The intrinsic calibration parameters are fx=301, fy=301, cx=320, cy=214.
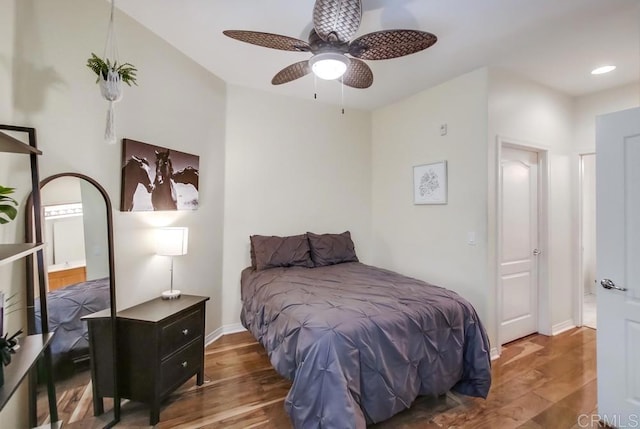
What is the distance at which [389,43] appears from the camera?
1824 millimetres

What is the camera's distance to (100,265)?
1.94 m

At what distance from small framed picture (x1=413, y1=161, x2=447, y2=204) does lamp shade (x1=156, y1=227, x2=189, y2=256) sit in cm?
256

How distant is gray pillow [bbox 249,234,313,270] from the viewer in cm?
327

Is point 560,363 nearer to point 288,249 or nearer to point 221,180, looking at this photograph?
point 288,249

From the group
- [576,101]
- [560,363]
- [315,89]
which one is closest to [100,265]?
[315,89]

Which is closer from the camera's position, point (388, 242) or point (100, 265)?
point (100, 265)

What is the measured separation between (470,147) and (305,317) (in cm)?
232

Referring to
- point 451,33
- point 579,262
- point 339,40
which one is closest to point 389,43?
point 339,40

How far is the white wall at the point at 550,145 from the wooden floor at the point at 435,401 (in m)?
0.69

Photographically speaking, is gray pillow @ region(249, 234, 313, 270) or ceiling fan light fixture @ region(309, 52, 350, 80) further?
gray pillow @ region(249, 234, 313, 270)

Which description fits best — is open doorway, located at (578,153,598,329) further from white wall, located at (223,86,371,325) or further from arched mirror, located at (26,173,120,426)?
arched mirror, located at (26,173,120,426)

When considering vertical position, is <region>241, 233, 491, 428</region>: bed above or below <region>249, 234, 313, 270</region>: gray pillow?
below

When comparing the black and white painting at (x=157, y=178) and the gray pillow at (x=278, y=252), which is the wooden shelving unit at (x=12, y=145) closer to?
the black and white painting at (x=157, y=178)

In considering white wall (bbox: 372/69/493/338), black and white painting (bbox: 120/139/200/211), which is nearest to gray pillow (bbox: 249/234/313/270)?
black and white painting (bbox: 120/139/200/211)
